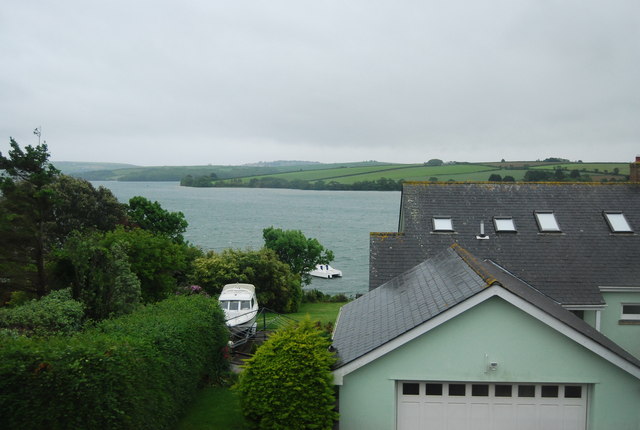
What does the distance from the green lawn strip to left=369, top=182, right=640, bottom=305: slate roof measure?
24.5 ft

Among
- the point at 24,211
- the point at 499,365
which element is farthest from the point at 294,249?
the point at 499,365

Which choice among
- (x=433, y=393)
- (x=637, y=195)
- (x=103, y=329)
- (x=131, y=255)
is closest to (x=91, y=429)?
(x=103, y=329)

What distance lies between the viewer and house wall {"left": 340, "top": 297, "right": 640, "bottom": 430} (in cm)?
1226

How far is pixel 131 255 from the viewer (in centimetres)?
2522

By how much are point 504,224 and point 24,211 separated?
1927cm

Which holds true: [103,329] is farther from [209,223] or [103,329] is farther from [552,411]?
[209,223]

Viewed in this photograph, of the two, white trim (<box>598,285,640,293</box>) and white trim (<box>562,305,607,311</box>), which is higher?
white trim (<box>598,285,640,293</box>)

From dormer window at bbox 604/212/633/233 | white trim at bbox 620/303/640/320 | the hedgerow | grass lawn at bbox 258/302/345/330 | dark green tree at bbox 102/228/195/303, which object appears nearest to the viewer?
the hedgerow

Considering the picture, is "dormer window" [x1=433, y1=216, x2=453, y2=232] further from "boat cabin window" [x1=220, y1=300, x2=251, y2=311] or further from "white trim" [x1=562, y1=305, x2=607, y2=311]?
"boat cabin window" [x1=220, y1=300, x2=251, y2=311]

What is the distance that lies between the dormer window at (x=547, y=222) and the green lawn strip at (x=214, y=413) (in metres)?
14.9

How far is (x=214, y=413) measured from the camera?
14.8 meters

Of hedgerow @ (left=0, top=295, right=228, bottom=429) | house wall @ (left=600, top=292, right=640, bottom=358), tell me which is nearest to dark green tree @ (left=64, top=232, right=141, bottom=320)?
hedgerow @ (left=0, top=295, right=228, bottom=429)

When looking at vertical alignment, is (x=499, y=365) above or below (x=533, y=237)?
below

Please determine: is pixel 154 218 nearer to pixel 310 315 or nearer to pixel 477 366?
pixel 310 315
